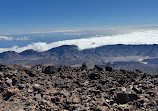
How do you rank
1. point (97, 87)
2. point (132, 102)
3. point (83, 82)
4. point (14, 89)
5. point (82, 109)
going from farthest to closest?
1. point (83, 82)
2. point (97, 87)
3. point (14, 89)
4. point (132, 102)
5. point (82, 109)

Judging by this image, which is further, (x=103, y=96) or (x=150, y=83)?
(x=150, y=83)

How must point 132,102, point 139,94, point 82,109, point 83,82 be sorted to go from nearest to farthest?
point 82,109 < point 132,102 < point 139,94 < point 83,82

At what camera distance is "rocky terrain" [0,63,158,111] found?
56.3ft

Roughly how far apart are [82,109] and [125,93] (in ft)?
17.8

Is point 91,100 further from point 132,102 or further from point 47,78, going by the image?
point 47,78

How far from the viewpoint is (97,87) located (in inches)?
872

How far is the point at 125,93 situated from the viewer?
61.1 ft

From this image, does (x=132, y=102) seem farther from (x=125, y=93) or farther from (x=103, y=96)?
(x=103, y=96)

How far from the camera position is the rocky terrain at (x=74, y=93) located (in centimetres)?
1716

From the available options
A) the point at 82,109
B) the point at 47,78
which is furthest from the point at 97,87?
the point at 47,78

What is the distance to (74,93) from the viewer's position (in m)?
20.4

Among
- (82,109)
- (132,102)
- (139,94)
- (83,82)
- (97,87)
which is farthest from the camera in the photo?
(83,82)

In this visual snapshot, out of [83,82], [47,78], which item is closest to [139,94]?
[83,82]

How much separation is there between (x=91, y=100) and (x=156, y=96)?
23.7 ft
